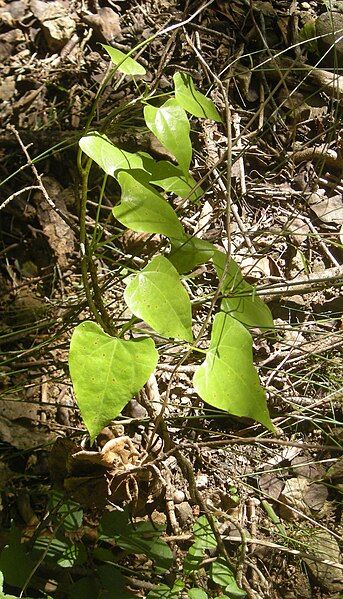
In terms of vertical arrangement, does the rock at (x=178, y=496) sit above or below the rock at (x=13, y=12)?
below

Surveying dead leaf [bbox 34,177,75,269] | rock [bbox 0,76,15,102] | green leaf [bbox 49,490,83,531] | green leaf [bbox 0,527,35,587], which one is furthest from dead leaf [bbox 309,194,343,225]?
green leaf [bbox 0,527,35,587]

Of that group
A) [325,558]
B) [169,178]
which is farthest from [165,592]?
[169,178]

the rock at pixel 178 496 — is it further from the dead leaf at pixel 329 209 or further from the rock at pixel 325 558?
the dead leaf at pixel 329 209

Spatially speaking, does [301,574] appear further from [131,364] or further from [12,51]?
[12,51]

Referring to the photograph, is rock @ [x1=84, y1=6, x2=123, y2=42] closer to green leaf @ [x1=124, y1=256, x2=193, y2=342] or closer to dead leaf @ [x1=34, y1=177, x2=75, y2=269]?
dead leaf @ [x1=34, y1=177, x2=75, y2=269]

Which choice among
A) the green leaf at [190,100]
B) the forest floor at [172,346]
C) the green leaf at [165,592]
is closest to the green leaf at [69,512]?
the forest floor at [172,346]

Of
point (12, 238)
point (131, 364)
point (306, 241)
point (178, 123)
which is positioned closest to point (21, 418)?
point (12, 238)

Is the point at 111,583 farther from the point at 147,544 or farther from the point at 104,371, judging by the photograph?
the point at 104,371
